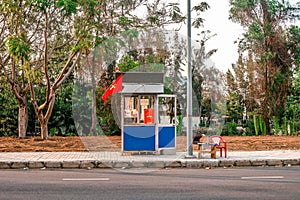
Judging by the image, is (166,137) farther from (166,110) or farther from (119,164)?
(119,164)

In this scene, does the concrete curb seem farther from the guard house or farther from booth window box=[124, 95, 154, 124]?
booth window box=[124, 95, 154, 124]

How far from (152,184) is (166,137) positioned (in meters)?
6.08

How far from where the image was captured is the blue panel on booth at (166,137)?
1688cm

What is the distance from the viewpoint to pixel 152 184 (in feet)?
36.0

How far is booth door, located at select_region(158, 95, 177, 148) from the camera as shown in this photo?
55.5 ft

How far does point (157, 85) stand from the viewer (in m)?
16.7

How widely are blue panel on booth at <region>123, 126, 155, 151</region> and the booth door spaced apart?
12.6 inches

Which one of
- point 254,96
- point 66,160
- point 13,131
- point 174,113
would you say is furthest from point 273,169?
point 13,131

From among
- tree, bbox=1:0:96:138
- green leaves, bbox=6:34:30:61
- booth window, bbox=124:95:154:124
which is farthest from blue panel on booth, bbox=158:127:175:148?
green leaves, bbox=6:34:30:61

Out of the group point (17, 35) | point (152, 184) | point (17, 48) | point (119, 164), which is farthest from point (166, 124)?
point (17, 35)

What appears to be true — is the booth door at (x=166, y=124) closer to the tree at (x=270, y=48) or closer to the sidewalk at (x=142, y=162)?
the sidewalk at (x=142, y=162)

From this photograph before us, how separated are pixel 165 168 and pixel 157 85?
10.2 feet

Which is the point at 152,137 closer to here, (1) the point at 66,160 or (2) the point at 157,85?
(2) the point at 157,85

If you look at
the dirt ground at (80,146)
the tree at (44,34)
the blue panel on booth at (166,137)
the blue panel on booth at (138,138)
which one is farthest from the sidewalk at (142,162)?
the tree at (44,34)
